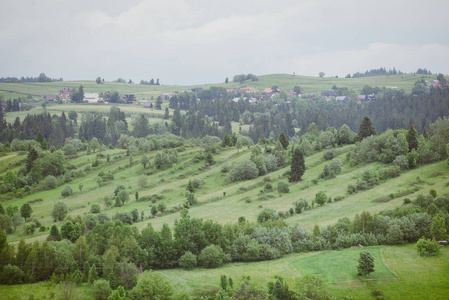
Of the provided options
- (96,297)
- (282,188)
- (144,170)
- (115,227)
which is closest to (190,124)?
(144,170)

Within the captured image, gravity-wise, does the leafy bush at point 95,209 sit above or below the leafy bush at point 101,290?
below

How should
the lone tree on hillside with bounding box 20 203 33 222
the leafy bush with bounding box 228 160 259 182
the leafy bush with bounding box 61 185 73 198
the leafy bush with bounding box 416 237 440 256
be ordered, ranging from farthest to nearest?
the leafy bush with bounding box 228 160 259 182, the leafy bush with bounding box 61 185 73 198, the lone tree on hillside with bounding box 20 203 33 222, the leafy bush with bounding box 416 237 440 256

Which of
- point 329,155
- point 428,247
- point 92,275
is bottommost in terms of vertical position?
point 92,275

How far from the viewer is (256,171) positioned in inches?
4119

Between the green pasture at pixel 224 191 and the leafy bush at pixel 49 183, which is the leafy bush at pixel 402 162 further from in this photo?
the leafy bush at pixel 49 183

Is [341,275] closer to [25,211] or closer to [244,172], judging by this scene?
[244,172]

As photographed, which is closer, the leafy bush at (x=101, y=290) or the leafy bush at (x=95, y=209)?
the leafy bush at (x=101, y=290)

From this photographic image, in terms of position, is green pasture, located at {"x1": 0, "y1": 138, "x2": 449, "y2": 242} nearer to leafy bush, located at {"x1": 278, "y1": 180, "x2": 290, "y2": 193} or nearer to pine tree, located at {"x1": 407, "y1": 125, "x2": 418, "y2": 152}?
leafy bush, located at {"x1": 278, "y1": 180, "x2": 290, "y2": 193}

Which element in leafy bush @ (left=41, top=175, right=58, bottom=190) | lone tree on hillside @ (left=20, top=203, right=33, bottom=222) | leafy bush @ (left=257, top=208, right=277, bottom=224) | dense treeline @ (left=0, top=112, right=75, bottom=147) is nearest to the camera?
leafy bush @ (left=257, top=208, right=277, bottom=224)

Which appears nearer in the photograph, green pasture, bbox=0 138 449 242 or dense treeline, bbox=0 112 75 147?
green pasture, bbox=0 138 449 242

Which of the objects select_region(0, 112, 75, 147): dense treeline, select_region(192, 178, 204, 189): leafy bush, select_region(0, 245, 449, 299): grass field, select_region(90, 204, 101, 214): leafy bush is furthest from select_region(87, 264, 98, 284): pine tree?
select_region(0, 112, 75, 147): dense treeline

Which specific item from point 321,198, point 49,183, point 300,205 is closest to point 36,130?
point 49,183

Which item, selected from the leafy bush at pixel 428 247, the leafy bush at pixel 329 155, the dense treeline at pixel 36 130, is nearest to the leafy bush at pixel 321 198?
the leafy bush at pixel 428 247

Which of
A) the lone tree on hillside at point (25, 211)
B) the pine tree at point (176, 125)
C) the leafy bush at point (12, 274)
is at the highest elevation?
the pine tree at point (176, 125)
